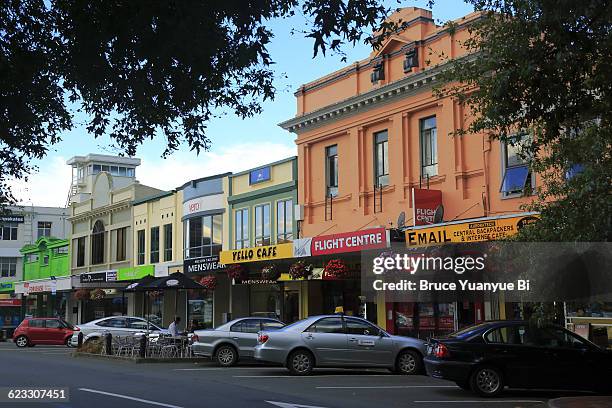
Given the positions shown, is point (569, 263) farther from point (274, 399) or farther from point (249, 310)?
point (249, 310)

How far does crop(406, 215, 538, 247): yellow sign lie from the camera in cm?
1848

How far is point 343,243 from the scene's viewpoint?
23500 mm

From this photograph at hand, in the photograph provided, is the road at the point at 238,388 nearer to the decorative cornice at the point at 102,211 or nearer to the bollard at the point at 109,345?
the bollard at the point at 109,345

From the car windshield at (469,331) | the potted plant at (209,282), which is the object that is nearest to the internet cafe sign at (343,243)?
the potted plant at (209,282)

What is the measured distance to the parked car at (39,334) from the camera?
3488 centimetres

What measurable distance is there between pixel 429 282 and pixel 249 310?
12859mm

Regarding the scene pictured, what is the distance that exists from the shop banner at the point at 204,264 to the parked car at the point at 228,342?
929 cm

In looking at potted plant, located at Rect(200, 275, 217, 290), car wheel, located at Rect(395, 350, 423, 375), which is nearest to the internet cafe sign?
car wheel, located at Rect(395, 350, 423, 375)

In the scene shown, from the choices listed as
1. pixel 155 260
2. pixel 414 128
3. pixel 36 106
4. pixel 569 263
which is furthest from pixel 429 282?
pixel 155 260

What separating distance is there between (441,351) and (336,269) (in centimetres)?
979

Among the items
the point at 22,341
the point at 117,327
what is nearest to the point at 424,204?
the point at 117,327

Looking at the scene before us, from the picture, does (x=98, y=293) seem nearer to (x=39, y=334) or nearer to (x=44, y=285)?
(x=39, y=334)

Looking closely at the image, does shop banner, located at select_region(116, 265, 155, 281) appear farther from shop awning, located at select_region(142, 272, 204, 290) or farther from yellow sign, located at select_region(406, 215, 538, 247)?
yellow sign, located at select_region(406, 215, 538, 247)

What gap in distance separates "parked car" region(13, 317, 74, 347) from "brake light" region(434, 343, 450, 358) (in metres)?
24.2
